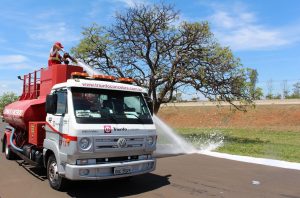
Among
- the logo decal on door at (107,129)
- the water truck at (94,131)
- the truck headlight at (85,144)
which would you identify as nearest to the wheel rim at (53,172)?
the water truck at (94,131)

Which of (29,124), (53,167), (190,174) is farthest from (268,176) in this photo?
(29,124)

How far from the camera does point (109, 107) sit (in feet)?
26.3

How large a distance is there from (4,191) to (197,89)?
1520 centimetres

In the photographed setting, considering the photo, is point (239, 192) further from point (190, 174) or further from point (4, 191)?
point (4, 191)

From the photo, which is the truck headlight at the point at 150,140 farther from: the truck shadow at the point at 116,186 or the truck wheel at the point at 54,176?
the truck wheel at the point at 54,176

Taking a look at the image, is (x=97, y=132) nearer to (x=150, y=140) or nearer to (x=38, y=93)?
(x=150, y=140)

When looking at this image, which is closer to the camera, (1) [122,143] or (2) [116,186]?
(1) [122,143]

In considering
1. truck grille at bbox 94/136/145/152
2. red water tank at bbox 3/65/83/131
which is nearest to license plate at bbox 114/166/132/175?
truck grille at bbox 94/136/145/152

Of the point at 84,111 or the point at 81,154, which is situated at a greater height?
the point at 84,111

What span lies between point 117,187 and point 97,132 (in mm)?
1819

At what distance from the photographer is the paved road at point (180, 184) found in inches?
309

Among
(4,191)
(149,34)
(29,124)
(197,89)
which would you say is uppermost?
(149,34)

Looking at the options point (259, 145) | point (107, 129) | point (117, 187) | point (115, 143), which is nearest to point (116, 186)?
point (117, 187)

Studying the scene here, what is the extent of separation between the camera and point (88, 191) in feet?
26.6
